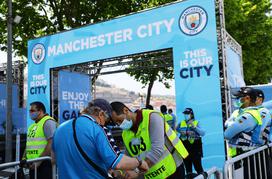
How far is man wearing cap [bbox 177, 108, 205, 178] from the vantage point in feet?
25.3

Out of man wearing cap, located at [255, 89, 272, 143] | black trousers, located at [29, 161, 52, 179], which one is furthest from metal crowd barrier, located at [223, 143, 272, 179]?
black trousers, located at [29, 161, 52, 179]

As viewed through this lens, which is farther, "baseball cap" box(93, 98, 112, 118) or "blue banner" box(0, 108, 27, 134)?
"blue banner" box(0, 108, 27, 134)

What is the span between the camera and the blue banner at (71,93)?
1155cm

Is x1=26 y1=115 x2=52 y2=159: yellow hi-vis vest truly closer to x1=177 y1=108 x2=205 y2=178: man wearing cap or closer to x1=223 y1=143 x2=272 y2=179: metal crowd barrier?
x1=223 y1=143 x2=272 y2=179: metal crowd barrier

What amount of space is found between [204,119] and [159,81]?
48.8 feet

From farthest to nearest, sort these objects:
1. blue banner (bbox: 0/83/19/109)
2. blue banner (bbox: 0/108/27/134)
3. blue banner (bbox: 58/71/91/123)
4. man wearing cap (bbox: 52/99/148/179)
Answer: blue banner (bbox: 0/83/19/109) → blue banner (bbox: 0/108/27/134) → blue banner (bbox: 58/71/91/123) → man wearing cap (bbox: 52/99/148/179)

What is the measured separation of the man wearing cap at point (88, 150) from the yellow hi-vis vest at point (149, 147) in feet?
2.16

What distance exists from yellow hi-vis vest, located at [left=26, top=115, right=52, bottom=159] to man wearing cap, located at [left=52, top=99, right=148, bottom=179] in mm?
2379

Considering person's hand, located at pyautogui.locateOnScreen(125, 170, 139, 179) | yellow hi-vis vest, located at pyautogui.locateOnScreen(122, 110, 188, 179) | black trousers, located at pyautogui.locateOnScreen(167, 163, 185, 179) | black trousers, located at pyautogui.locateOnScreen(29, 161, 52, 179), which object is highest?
yellow hi-vis vest, located at pyautogui.locateOnScreen(122, 110, 188, 179)

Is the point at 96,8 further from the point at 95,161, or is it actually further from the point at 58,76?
the point at 95,161

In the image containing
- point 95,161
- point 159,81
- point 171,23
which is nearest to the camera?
point 95,161

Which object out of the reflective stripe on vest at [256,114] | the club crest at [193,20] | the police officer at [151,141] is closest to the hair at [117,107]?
the police officer at [151,141]

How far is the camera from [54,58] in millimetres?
11547

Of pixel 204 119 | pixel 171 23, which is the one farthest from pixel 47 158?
pixel 171 23
